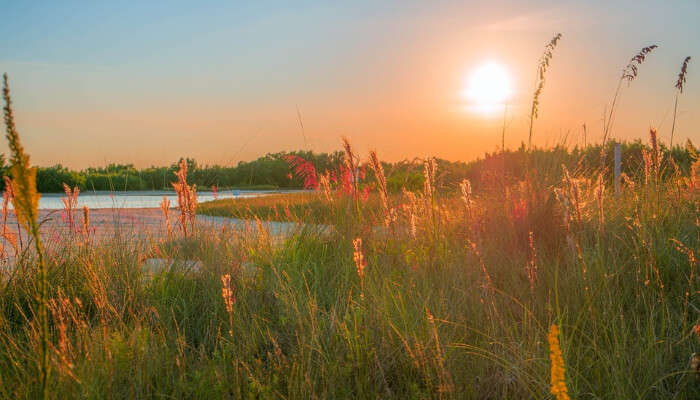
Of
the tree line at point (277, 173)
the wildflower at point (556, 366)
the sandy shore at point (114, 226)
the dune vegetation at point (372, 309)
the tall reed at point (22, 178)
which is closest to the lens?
the wildflower at point (556, 366)

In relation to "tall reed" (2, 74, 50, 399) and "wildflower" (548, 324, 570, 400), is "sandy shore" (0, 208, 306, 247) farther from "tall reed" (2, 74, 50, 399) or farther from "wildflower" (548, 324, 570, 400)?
"wildflower" (548, 324, 570, 400)

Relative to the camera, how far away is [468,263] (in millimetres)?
3098

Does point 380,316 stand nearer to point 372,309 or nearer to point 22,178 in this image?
point 372,309

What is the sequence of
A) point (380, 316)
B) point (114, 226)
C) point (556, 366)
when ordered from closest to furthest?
point (556, 366) → point (380, 316) → point (114, 226)

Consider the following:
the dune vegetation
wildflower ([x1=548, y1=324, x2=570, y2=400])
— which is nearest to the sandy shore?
the dune vegetation

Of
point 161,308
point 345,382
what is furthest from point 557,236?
point 161,308

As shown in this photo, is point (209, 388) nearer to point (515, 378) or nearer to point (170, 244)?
point (515, 378)

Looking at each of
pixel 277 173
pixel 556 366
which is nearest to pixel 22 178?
pixel 556 366

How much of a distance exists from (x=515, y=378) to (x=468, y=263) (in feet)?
4.13

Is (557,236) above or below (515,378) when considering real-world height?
above

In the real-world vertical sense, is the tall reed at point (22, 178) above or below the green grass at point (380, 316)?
above

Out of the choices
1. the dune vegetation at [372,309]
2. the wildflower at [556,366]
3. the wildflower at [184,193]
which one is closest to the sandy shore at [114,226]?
the dune vegetation at [372,309]

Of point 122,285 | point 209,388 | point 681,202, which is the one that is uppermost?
point 681,202

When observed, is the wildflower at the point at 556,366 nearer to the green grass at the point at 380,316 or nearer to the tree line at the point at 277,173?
the green grass at the point at 380,316
